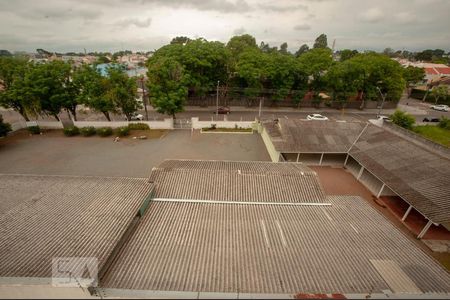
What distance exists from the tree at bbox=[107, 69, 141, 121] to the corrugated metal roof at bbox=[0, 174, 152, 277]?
16.7 meters

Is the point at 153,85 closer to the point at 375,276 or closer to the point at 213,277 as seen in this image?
the point at 213,277

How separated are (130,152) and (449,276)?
27.4 metres

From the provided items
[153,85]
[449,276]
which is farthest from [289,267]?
[153,85]

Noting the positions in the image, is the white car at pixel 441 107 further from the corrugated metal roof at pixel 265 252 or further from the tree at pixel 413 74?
the corrugated metal roof at pixel 265 252

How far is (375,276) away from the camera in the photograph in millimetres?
9977

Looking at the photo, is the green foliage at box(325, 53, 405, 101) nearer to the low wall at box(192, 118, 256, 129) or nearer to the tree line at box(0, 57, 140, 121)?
the low wall at box(192, 118, 256, 129)

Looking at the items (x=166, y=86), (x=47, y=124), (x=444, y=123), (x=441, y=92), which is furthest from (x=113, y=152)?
(x=441, y=92)

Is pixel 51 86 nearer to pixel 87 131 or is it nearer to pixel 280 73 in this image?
pixel 87 131

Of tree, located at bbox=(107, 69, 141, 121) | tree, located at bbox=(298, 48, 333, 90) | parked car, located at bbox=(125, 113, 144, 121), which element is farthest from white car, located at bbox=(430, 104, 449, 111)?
tree, located at bbox=(107, 69, 141, 121)

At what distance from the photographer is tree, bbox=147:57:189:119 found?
30438 mm

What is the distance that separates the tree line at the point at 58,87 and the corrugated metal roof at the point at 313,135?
67.2ft

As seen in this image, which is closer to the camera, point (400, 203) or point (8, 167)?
point (400, 203)

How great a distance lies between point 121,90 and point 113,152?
8.65 m

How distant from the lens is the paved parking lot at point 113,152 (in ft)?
74.1
